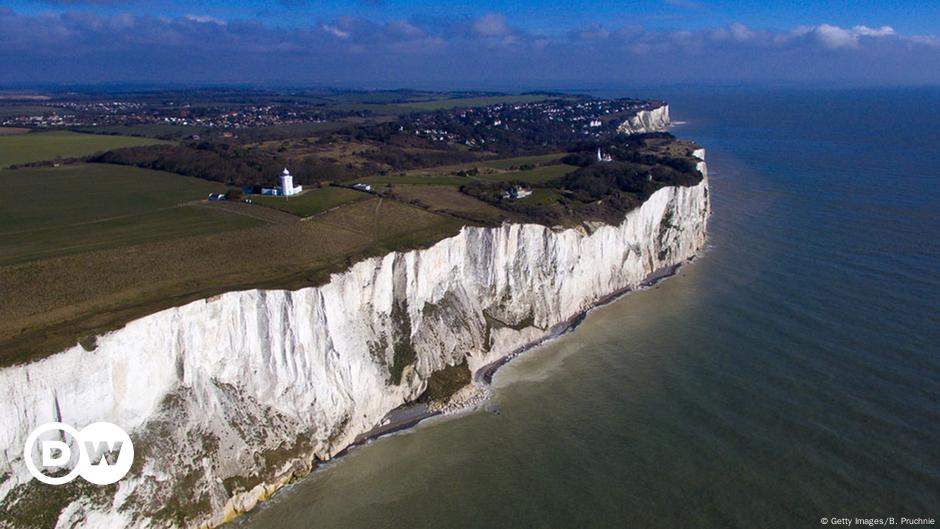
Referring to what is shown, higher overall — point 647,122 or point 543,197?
point 647,122

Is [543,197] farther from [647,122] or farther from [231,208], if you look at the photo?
[647,122]

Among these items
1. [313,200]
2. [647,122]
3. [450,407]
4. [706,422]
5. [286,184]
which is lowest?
[450,407]

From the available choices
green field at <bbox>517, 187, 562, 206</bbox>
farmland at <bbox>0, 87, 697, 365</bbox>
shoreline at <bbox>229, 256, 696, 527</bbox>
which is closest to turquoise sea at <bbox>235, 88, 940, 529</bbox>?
shoreline at <bbox>229, 256, 696, 527</bbox>

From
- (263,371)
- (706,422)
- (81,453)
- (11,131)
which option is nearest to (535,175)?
(706,422)

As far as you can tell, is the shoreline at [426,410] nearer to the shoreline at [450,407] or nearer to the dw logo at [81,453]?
the shoreline at [450,407]

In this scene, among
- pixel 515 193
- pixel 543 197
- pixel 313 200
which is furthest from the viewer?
pixel 543 197

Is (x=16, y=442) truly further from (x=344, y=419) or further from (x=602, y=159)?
(x=602, y=159)
